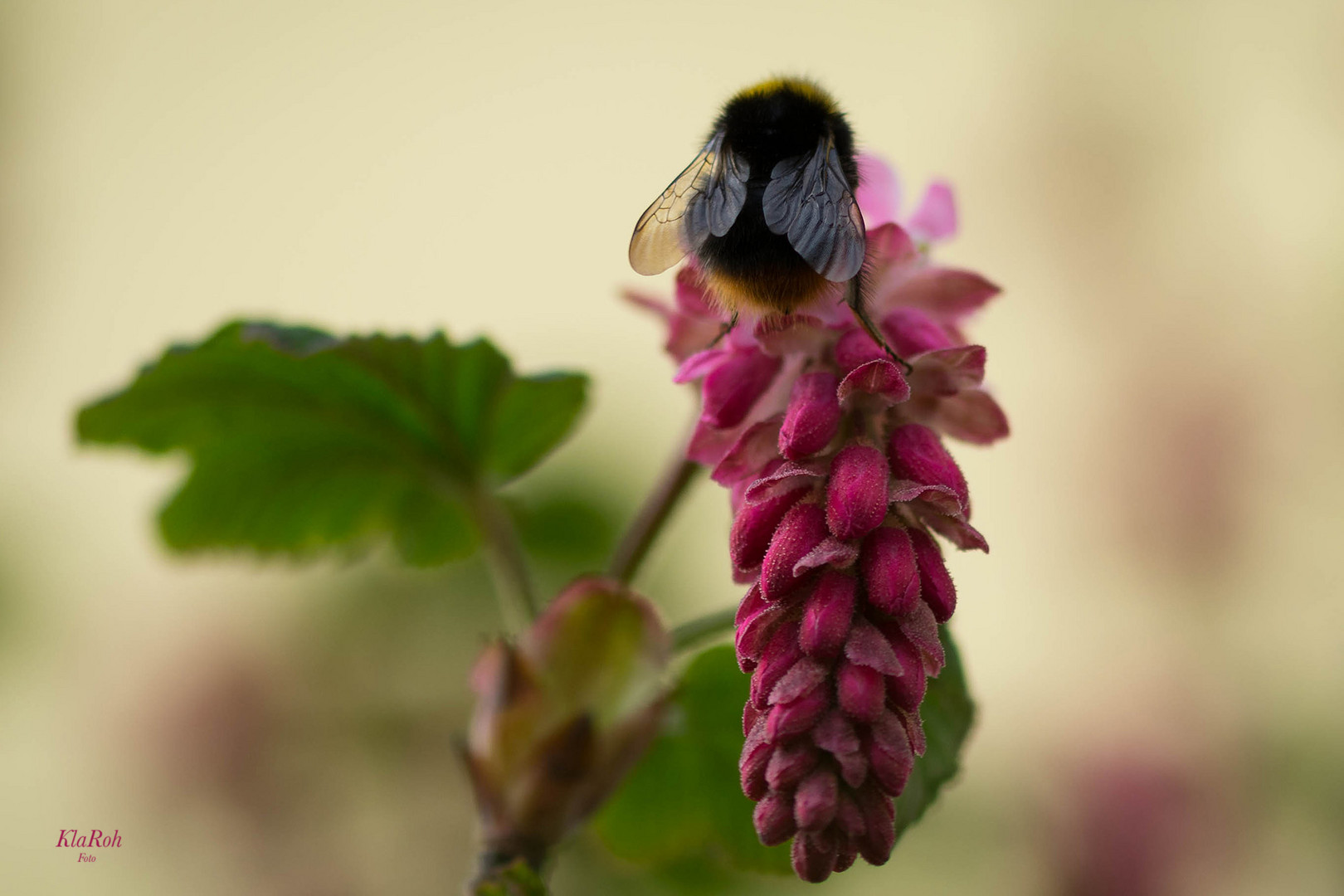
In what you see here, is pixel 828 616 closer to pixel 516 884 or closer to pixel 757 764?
pixel 757 764

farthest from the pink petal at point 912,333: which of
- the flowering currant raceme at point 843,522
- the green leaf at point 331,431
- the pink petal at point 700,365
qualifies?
the green leaf at point 331,431

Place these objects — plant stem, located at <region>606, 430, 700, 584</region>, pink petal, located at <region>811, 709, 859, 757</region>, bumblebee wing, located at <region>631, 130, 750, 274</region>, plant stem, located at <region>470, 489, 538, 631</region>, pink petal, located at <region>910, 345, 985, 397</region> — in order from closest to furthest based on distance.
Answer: pink petal, located at <region>811, 709, 859, 757</region> → pink petal, located at <region>910, 345, 985, 397</region> → bumblebee wing, located at <region>631, 130, 750, 274</region> → plant stem, located at <region>606, 430, 700, 584</region> → plant stem, located at <region>470, 489, 538, 631</region>

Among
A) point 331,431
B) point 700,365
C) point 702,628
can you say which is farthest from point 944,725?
point 331,431

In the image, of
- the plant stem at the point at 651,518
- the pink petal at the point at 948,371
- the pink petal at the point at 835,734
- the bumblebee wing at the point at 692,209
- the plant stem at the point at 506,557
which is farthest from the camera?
the plant stem at the point at 506,557

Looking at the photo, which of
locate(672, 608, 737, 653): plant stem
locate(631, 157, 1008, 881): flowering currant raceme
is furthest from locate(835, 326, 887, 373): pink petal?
locate(672, 608, 737, 653): plant stem

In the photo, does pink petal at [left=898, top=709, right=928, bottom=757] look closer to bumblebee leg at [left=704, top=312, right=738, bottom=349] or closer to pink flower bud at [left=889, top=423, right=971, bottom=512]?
pink flower bud at [left=889, top=423, right=971, bottom=512]

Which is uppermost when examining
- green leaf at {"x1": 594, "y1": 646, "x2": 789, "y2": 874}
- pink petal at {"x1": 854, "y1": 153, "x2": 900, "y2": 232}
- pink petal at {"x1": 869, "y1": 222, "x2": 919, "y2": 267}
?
pink petal at {"x1": 854, "y1": 153, "x2": 900, "y2": 232}

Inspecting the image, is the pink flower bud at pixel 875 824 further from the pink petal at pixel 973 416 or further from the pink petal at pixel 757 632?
the pink petal at pixel 973 416
